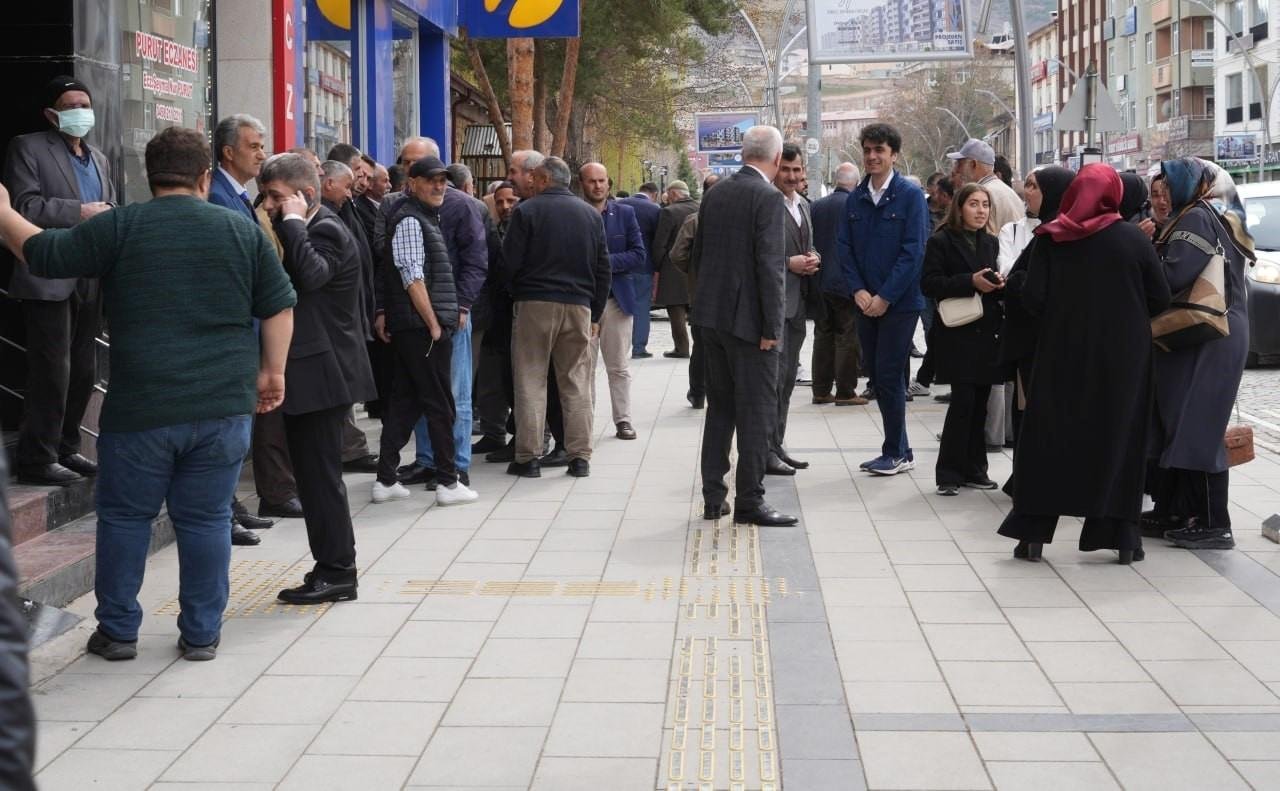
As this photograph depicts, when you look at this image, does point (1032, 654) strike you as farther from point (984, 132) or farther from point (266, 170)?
point (984, 132)

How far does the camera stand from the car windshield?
1733cm

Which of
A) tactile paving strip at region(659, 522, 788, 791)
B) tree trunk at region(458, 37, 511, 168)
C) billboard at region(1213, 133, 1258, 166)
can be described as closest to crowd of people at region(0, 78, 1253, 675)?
tactile paving strip at region(659, 522, 788, 791)

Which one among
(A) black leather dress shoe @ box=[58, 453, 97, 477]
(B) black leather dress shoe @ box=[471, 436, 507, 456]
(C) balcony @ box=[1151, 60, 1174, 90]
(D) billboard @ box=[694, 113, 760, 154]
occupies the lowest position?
(B) black leather dress shoe @ box=[471, 436, 507, 456]

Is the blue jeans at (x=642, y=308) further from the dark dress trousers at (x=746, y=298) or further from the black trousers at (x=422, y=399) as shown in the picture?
the dark dress trousers at (x=746, y=298)

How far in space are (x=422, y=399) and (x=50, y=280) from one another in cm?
221

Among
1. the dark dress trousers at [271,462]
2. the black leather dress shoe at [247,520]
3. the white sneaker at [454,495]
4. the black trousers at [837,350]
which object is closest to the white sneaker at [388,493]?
the white sneaker at [454,495]

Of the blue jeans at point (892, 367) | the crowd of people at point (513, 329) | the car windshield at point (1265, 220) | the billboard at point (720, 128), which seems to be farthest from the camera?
the billboard at point (720, 128)

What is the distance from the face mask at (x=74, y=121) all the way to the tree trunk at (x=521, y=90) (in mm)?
17348

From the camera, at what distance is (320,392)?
6699 mm

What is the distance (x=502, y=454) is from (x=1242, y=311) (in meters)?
4.93

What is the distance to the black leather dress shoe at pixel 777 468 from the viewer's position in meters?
10.3

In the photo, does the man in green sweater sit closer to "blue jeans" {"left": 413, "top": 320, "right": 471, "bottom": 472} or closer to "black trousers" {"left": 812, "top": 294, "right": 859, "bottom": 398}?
"blue jeans" {"left": 413, "top": 320, "right": 471, "bottom": 472}

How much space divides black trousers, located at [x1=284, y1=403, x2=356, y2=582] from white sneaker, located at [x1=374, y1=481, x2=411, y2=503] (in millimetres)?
2523

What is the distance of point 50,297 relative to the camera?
7.63m
